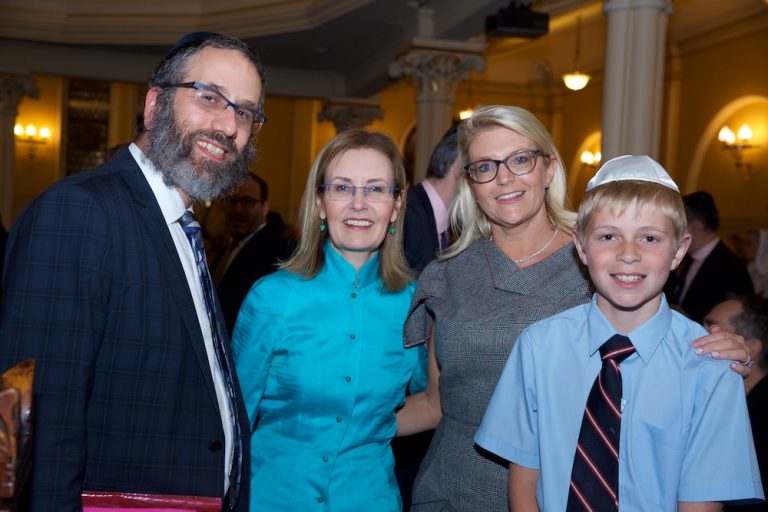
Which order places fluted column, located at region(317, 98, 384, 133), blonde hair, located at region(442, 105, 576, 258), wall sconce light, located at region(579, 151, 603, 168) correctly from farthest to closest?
fluted column, located at region(317, 98, 384, 133) → wall sconce light, located at region(579, 151, 603, 168) → blonde hair, located at region(442, 105, 576, 258)

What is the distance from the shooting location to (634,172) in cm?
184

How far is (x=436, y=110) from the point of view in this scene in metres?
10.6

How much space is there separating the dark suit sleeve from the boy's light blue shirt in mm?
903

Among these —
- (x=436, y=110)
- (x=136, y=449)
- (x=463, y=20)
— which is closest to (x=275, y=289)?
(x=136, y=449)

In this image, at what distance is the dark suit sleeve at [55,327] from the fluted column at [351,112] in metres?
13.4

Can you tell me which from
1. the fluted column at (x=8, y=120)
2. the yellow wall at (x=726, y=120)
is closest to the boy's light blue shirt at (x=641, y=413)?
the yellow wall at (x=726, y=120)

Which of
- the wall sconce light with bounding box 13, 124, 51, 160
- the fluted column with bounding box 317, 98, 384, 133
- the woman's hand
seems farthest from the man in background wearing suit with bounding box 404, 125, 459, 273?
the wall sconce light with bounding box 13, 124, 51, 160

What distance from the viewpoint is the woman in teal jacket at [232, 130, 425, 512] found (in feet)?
7.29

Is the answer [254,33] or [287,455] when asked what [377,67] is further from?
[287,455]

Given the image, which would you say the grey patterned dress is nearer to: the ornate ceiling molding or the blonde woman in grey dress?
the blonde woman in grey dress

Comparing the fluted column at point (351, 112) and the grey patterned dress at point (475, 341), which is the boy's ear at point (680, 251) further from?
the fluted column at point (351, 112)

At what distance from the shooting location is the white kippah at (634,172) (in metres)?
1.82

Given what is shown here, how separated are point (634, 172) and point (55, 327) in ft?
4.14

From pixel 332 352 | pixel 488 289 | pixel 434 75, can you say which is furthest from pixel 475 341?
pixel 434 75
